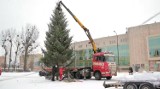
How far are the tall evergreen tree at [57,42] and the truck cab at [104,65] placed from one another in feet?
12.3

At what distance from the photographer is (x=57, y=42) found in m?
30.3

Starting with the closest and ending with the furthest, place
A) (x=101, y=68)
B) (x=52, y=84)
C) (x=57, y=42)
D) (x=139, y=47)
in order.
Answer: (x=52, y=84) < (x=101, y=68) < (x=57, y=42) < (x=139, y=47)

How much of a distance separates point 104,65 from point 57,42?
6374 mm

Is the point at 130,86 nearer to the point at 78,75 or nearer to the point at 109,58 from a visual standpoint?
the point at 109,58

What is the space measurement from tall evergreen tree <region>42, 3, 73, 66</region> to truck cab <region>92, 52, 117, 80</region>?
376 centimetres

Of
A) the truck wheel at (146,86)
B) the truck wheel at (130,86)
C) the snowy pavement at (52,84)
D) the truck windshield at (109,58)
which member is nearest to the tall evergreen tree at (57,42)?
the snowy pavement at (52,84)

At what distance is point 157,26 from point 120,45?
15.4 metres

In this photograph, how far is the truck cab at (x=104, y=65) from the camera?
28.9 m

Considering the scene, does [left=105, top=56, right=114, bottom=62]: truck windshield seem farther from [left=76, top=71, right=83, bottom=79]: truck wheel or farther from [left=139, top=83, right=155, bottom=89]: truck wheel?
[left=139, top=83, right=155, bottom=89]: truck wheel

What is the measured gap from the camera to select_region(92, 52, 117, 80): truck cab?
28.9 metres

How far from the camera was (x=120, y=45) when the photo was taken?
76.3 m

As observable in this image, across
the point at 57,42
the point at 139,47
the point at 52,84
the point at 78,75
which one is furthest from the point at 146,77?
the point at 139,47

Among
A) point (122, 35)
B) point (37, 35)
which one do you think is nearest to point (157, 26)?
point (122, 35)

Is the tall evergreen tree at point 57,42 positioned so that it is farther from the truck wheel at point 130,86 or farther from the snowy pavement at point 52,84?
the truck wheel at point 130,86
